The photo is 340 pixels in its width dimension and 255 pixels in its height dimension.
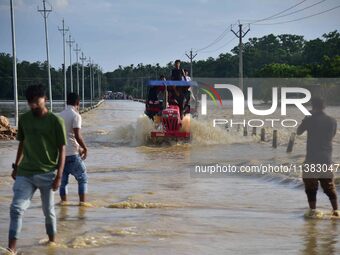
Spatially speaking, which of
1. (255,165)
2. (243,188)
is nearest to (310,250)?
(243,188)

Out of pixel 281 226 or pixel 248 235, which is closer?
pixel 248 235

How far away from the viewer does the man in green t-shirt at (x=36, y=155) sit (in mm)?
6992

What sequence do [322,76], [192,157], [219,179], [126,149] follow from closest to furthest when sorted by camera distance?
[219,179] → [192,157] → [126,149] → [322,76]

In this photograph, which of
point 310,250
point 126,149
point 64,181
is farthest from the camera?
point 126,149

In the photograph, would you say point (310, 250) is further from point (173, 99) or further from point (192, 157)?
point (173, 99)

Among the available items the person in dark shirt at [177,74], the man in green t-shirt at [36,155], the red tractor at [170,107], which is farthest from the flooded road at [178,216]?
the person in dark shirt at [177,74]

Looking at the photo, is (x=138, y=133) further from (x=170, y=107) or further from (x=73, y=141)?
(x=73, y=141)

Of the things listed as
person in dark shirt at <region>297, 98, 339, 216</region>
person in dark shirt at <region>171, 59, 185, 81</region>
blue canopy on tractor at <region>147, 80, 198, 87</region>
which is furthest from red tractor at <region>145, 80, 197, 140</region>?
person in dark shirt at <region>297, 98, 339, 216</region>

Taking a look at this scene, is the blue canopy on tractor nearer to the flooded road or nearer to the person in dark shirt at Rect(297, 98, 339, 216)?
the flooded road

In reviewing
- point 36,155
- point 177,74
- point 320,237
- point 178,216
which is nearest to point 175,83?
point 177,74

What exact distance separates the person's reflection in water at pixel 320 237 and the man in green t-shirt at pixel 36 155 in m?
3.14

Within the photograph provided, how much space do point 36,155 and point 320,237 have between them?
12.8 ft

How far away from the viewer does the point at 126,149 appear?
24859 millimetres

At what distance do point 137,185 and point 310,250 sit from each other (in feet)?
22.6
